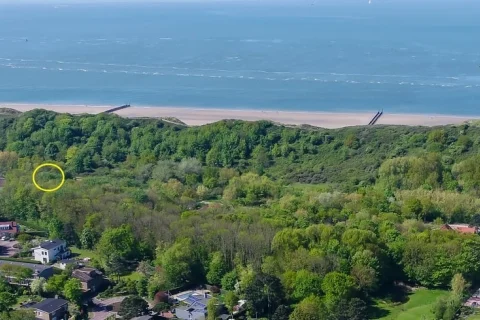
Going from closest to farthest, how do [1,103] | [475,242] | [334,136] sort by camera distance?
[475,242] < [334,136] < [1,103]

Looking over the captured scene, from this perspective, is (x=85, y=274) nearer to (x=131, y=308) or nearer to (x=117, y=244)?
(x=117, y=244)

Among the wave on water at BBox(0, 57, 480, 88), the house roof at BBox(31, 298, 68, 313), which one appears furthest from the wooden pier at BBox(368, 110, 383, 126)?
the house roof at BBox(31, 298, 68, 313)

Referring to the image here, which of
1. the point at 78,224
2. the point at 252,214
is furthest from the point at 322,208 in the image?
the point at 78,224

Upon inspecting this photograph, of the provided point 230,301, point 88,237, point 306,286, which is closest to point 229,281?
point 230,301

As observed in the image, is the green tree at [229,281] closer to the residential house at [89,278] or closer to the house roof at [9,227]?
the residential house at [89,278]

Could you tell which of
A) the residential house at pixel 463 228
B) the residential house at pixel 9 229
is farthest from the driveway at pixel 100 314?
the residential house at pixel 463 228

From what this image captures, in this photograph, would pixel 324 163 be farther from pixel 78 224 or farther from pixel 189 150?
pixel 78 224
